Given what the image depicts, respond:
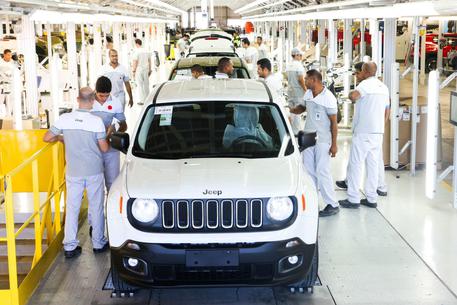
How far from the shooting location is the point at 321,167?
711cm

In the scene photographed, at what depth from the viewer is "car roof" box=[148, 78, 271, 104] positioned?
18.7ft

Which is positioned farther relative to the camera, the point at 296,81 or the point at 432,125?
the point at 296,81

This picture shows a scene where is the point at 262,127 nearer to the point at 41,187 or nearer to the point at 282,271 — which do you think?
the point at 282,271

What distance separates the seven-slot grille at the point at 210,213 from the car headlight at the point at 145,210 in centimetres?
7

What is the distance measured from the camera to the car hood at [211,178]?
4617 millimetres

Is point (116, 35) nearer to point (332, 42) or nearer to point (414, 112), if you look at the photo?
point (332, 42)

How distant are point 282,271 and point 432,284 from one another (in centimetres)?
154

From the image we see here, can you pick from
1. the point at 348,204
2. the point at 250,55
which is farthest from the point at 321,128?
the point at 250,55

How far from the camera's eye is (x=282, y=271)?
4625 mm

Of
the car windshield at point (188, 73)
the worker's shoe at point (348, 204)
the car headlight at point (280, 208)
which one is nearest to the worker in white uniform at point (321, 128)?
the worker's shoe at point (348, 204)

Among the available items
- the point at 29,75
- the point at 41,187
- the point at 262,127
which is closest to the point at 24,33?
the point at 29,75

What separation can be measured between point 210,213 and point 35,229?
1787 mm

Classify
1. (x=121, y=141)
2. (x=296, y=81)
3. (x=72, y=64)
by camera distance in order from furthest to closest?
(x=296, y=81) < (x=72, y=64) < (x=121, y=141)

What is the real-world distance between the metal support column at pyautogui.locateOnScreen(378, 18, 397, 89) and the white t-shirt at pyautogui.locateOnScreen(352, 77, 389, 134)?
1923 mm
